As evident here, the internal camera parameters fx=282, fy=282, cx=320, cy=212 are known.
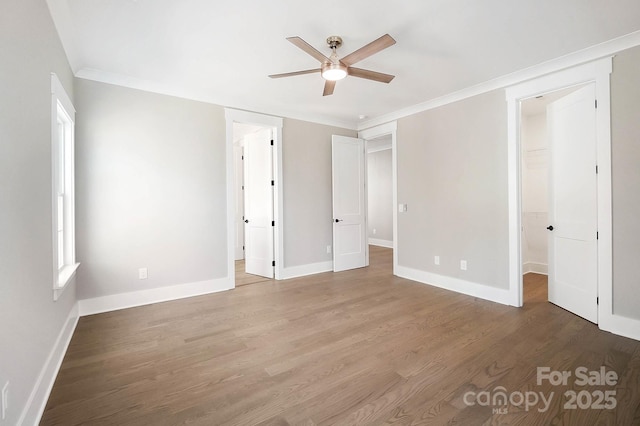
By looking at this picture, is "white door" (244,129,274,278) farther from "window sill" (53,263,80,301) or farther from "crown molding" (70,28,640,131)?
"window sill" (53,263,80,301)

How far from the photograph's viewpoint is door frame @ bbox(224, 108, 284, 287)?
158 inches

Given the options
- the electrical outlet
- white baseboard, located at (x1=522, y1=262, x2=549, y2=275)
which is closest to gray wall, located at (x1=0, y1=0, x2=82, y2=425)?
the electrical outlet

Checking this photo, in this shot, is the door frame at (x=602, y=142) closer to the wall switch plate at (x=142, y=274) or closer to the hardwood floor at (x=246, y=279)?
the hardwood floor at (x=246, y=279)

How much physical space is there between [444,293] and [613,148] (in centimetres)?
231

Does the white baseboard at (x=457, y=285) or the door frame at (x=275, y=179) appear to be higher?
the door frame at (x=275, y=179)

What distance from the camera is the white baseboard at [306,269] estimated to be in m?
4.60

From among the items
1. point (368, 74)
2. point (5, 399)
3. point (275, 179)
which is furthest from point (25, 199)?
point (275, 179)

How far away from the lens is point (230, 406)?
5.61ft

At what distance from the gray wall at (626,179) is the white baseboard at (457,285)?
100 cm

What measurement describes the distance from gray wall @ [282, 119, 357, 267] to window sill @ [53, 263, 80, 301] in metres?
2.65

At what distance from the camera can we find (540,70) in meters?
3.03

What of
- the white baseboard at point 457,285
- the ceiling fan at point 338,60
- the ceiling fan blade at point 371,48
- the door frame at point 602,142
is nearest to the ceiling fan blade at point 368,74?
the ceiling fan at point 338,60

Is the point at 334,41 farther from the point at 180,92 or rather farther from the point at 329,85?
the point at 180,92

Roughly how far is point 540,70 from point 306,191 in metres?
3.37
